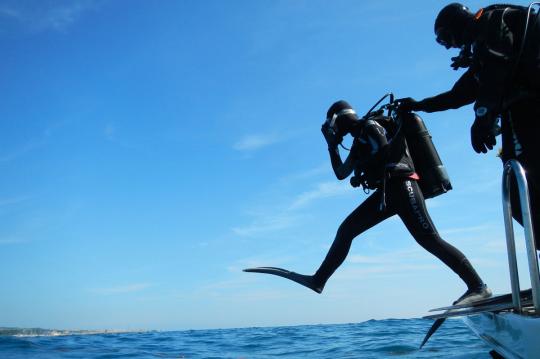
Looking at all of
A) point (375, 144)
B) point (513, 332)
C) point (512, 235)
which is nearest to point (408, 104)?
point (375, 144)

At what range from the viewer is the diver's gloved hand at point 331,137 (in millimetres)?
4250

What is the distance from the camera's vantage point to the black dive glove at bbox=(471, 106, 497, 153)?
2488mm

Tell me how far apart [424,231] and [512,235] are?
151 cm

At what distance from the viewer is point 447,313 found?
2.86 meters

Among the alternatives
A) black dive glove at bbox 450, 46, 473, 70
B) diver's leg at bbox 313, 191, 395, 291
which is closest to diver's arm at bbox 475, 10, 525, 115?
black dive glove at bbox 450, 46, 473, 70

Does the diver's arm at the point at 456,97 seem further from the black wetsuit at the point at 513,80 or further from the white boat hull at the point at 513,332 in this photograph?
the white boat hull at the point at 513,332

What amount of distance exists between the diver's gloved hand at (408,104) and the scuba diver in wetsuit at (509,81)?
0.84 metres

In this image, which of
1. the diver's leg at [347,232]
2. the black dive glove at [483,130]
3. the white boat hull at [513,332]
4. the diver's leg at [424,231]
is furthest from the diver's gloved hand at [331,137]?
the white boat hull at [513,332]

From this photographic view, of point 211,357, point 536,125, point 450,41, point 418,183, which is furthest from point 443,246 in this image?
point 211,357

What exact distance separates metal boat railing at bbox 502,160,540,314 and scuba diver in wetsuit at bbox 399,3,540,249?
0.41 metres

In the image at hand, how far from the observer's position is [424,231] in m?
3.66

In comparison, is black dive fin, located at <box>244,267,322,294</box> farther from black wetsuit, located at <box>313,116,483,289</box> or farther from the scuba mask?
the scuba mask

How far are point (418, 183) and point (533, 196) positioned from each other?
1.36 m

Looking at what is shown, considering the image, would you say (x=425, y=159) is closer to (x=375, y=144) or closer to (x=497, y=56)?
(x=375, y=144)
